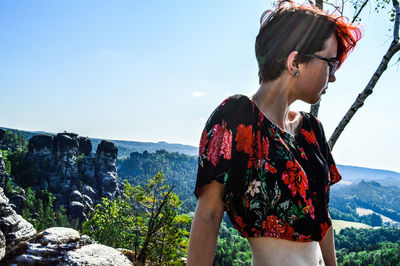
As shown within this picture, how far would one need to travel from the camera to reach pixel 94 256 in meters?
5.74

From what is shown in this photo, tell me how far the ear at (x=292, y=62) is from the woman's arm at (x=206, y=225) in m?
0.58

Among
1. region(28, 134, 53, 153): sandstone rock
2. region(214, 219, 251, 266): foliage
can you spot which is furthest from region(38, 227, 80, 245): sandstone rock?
region(28, 134, 53, 153): sandstone rock

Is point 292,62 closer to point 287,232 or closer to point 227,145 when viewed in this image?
point 227,145

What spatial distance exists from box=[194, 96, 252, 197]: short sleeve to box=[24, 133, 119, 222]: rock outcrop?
54407 mm

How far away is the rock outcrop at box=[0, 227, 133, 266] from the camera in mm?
5117

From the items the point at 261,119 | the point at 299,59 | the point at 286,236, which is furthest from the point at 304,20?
the point at 286,236

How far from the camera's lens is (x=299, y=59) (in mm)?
1169

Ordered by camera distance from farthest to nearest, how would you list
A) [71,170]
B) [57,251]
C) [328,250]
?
[71,170] → [57,251] → [328,250]

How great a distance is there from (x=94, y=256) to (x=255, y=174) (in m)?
5.80

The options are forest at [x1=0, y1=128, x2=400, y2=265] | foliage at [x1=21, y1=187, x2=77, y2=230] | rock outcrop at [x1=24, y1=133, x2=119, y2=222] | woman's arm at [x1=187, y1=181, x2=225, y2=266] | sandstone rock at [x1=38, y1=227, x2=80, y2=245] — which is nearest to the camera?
woman's arm at [x1=187, y1=181, x2=225, y2=266]

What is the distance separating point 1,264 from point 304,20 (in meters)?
6.32

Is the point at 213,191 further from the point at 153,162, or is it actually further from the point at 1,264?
the point at 153,162

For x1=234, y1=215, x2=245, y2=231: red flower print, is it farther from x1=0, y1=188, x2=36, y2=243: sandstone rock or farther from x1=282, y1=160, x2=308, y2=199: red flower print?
x1=0, y1=188, x2=36, y2=243: sandstone rock

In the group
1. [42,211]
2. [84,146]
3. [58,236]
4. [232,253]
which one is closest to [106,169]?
[84,146]
